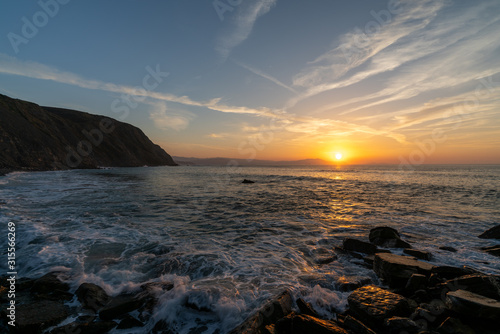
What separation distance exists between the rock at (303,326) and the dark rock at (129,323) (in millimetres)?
2752

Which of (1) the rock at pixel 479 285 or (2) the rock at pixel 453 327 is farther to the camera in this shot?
(1) the rock at pixel 479 285

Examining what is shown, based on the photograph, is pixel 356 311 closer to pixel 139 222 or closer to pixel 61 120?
pixel 139 222

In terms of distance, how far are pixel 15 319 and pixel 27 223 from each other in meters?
9.39

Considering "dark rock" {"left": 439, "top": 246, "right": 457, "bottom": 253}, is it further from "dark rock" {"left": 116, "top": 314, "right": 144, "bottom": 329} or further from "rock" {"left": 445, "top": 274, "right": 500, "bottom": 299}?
"dark rock" {"left": 116, "top": 314, "right": 144, "bottom": 329}

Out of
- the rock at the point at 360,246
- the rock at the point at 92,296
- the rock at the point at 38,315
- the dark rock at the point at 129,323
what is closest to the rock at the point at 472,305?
the rock at the point at 360,246

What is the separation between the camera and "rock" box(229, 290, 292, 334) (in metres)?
3.83

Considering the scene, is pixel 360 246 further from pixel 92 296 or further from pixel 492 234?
pixel 92 296

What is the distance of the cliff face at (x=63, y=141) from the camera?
46.9 meters

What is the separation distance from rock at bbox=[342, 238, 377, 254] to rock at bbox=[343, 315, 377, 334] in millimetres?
4708

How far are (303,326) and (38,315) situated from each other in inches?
203

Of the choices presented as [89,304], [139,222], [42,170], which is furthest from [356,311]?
[42,170]

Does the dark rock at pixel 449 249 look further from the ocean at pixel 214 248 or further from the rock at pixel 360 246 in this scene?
the rock at pixel 360 246

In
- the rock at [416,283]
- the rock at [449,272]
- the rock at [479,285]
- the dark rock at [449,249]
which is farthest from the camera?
the dark rock at [449,249]

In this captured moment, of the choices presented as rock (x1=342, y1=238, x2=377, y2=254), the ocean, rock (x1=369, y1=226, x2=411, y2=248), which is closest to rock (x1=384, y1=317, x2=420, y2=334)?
the ocean
